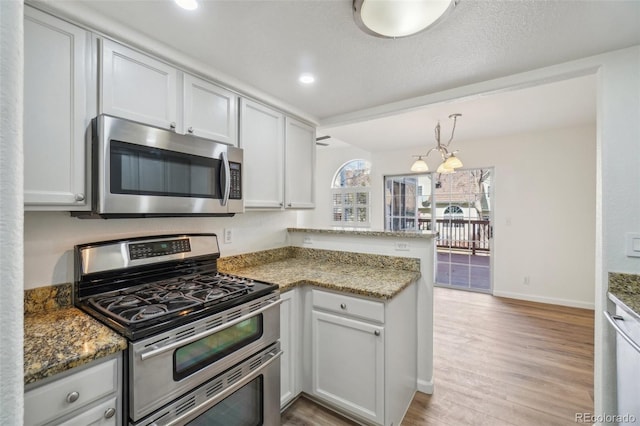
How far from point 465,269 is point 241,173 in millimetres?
4634

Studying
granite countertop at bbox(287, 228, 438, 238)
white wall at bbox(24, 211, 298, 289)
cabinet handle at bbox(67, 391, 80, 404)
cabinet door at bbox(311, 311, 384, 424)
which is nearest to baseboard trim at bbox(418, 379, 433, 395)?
cabinet door at bbox(311, 311, 384, 424)

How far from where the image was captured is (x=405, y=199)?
5.59m

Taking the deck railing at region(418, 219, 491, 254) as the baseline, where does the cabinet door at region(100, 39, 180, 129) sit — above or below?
above

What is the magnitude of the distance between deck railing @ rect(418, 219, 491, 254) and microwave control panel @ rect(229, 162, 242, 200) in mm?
4260

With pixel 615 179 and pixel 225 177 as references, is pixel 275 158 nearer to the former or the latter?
pixel 225 177

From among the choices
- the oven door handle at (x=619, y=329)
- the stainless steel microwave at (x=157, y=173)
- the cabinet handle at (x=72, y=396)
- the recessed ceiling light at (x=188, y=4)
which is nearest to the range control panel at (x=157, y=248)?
the stainless steel microwave at (x=157, y=173)

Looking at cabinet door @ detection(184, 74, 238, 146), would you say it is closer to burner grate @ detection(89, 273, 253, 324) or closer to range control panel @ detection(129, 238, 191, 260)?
range control panel @ detection(129, 238, 191, 260)

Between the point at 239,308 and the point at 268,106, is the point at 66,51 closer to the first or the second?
the point at 268,106

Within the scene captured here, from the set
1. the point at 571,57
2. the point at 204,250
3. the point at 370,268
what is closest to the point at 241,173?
the point at 204,250

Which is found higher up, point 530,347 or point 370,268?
point 370,268

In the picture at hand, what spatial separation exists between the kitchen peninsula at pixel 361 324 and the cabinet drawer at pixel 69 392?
3.14 feet

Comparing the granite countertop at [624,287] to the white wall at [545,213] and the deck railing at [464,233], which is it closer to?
the white wall at [545,213]

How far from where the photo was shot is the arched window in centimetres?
634

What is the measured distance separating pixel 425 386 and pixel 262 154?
2181mm
